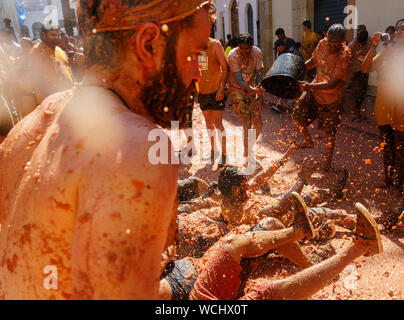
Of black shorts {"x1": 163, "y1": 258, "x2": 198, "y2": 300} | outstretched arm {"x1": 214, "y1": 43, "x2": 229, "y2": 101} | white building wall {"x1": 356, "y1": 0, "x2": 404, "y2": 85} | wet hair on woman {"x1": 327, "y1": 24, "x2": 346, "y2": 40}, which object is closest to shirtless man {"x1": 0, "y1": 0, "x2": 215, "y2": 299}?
black shorts {"x1": 163, "y1": 258, "x2": 198, "y2": 300}

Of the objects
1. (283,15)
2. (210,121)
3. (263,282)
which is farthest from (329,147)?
(283,15)

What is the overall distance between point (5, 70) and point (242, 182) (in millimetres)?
5539

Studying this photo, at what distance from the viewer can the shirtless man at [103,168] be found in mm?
967

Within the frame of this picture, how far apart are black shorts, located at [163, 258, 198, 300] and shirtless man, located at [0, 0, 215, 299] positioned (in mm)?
1409

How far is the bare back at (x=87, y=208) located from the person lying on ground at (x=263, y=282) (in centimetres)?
114

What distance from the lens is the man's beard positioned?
4.45ft

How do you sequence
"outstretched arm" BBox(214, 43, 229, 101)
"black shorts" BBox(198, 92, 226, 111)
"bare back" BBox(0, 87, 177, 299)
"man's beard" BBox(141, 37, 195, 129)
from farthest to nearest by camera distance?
"black shorts" BBox(198, 92, 226, 111), "outstretched arm" BBox(214, 43, 229, 101), "man's beard" BBox(141, 37, 195, 129), "bare back" BBox(0, 87, 177, 299)

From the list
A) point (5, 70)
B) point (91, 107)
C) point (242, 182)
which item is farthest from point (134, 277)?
point (5, 70)

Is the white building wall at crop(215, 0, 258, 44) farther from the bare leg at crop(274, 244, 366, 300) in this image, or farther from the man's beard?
the man's beard

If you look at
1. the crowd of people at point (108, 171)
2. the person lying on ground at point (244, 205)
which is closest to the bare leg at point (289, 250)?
the person lying on ground at point (244, 205)

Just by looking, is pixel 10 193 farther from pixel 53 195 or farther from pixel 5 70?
pixel 5 70

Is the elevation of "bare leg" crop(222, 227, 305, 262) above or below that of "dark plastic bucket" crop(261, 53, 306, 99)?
below

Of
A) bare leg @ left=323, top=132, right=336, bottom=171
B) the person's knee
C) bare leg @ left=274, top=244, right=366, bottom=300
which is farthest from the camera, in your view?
bare leg @ left=323, top=132, right=336, bottom=171

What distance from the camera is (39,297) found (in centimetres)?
117
